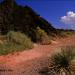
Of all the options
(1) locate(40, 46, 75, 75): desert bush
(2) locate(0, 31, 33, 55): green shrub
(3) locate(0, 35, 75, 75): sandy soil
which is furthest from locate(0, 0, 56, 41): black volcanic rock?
(1) locate(40, 46, 75, 75): desert bush

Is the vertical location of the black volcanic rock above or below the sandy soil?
above

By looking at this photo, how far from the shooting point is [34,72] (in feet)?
46.3

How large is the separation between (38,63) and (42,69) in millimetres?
1352

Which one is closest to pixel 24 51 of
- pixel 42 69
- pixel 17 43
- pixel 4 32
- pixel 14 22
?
pixel 17 43

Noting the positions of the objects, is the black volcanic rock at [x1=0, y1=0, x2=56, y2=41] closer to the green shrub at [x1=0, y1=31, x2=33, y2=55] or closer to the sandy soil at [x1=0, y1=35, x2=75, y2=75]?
the green shrub at [x1=0, y1=31, x2=33, y2=55]

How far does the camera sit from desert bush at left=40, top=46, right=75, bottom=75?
13617 millimetres

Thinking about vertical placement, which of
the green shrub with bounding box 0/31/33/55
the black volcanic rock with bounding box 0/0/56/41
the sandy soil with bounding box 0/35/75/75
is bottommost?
the sandy soil with bounding box 0/35/75/75

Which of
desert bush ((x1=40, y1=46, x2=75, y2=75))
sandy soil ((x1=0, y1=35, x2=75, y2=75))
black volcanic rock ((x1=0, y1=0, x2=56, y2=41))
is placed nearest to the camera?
desert bush ((x1=40, y1=46, x2=75, y2=75))

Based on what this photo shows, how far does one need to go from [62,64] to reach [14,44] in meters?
8.54

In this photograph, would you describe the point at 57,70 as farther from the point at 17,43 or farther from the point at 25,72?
the point at 17,43

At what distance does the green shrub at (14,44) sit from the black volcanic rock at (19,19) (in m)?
4.66

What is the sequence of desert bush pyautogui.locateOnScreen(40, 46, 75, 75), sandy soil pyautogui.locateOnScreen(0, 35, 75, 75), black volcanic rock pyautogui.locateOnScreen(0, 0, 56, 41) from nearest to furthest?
desert bush pyautogui.locateOnScreen(40, 46, 75, 75), sandy soil pyautogui.locateOnScreen(0, 35, 75, 75), black volcanic rock pyautogui.locateOnScreen(0, 0, 56, 41)

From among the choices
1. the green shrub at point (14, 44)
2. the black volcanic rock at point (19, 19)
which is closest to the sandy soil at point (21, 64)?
the green shrub at point (14, 44)

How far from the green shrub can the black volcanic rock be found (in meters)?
4.66
